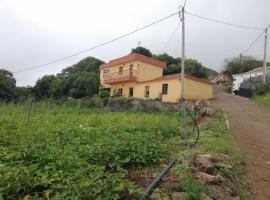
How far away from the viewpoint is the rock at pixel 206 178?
17.3ft

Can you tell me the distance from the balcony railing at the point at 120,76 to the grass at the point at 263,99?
11.5m

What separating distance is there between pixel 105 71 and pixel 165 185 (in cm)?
3581

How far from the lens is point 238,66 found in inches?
2106

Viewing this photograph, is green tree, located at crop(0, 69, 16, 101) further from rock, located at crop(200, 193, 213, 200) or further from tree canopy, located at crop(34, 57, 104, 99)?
rock, located at crop(200, 193, 213, 200)

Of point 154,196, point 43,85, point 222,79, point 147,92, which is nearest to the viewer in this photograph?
point 154,196

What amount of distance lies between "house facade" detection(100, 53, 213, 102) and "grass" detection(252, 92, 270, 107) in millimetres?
3916

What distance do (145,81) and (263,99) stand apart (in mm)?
10459

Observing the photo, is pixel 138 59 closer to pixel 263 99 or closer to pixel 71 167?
pixel 263 99

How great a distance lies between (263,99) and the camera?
27344 millimetres

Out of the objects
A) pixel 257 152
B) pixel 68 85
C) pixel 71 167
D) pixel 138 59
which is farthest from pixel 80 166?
pixel 68 85

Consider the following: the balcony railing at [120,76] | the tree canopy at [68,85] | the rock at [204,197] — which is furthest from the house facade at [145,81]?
the rock at [204,197]

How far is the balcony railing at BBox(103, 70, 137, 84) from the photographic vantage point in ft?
109

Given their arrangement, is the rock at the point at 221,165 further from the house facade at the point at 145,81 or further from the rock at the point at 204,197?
the house facade at the point at 145,81

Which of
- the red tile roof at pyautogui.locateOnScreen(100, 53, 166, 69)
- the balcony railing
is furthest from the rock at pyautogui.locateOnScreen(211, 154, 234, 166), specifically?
the red tile roof at pyautogui.locateOnScreen(100, 53, 166, 69)
